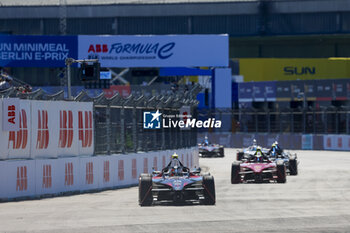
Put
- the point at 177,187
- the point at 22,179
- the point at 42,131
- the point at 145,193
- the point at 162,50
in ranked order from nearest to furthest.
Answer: the point at 145,193, the point at 177,187, the point at 22,179, the point at 42,131, the point at 162,50

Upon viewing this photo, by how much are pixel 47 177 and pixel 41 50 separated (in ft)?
90.8

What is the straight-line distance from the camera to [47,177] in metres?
21.9

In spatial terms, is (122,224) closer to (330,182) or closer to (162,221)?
(162,221)

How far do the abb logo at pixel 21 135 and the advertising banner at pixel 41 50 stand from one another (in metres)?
27.5

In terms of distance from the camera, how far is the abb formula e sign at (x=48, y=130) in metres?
20.9

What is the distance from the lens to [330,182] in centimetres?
2639

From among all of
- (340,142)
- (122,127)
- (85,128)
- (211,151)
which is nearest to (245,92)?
(340,142)

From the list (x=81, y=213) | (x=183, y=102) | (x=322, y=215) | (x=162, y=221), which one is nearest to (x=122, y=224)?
(x=162, y=221)

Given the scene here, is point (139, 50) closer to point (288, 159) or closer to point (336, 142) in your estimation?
point (336, 142)

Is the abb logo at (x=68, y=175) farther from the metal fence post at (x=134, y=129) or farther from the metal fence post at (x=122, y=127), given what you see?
the metal fence post at (x=134, y=129)

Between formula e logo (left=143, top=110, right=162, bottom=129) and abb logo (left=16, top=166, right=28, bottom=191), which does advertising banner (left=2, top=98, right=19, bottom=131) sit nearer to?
abb logo (left=16, top=166, right=28, bottom=191)

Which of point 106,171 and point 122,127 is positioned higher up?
point 122,127

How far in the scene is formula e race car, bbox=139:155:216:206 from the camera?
1914 cm

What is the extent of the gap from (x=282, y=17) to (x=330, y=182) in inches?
2002
